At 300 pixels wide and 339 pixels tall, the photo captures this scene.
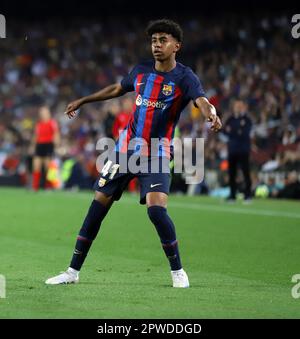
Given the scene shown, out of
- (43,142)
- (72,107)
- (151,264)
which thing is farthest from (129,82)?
(43,142)

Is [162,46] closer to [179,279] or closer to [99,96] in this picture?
[99,96]

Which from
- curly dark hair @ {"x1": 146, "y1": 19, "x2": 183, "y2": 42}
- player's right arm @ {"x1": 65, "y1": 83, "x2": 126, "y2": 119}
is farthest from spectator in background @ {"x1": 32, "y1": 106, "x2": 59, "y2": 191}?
curly dark hair @ {"x1": 146, "y1": 19, "x2": 183, "y2": 42}

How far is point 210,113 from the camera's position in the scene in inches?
312

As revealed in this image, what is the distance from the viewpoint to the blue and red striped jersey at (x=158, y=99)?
27.6 ft

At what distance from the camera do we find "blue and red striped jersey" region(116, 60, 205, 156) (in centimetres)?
842

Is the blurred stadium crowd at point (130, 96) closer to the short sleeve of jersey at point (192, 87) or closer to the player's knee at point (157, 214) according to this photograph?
the short sleeve of jersey at point (192, 87)

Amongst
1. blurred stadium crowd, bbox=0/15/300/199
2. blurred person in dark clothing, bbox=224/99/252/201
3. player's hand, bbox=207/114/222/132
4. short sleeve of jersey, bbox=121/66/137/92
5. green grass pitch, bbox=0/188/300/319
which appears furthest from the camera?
blurred stadium crowd, bbox=0/15/300/199

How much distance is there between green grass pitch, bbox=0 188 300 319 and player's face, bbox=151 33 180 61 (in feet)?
6.97

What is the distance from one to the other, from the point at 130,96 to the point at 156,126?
19071mm

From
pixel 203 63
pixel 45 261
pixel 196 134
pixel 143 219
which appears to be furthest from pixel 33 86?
pixel 45 261

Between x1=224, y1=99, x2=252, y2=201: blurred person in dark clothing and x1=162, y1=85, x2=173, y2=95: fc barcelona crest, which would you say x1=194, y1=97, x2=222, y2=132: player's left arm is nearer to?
x1=162, y1=85, x2=173, y2=95: fc barcelona crest

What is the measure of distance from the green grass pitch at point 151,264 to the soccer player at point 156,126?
13.4 inches

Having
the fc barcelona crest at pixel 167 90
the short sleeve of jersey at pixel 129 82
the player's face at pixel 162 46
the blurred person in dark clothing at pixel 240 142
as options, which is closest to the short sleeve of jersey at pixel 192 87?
the fc barcelona crest at pixel 167 90
